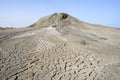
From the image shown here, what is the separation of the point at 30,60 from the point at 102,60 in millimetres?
2804

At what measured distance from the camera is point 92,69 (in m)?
6.63

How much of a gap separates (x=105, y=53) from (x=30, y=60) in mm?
3328

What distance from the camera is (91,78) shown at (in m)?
6.10

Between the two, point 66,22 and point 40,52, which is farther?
point 66,22

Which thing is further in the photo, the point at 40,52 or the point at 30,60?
the point at 40,52

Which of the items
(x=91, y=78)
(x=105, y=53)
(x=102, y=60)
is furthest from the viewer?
(x=105, y=53)

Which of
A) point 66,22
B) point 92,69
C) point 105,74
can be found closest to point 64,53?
point 92,69

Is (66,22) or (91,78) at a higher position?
(66,22)

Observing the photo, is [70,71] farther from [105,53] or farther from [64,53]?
[105,53]

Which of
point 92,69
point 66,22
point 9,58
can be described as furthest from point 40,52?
point 66,22

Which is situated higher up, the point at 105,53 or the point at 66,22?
the point at 66,22

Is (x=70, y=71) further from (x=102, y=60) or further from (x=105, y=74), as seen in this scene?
(x=102, y=60)

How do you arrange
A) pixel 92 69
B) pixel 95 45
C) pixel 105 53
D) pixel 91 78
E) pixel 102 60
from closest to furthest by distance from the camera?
pixel 91 78 < pixel 92 69 < pixel 102 60 < pixel 105 53 < pixel 95 45

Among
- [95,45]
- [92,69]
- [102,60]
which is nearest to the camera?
[92,69]
